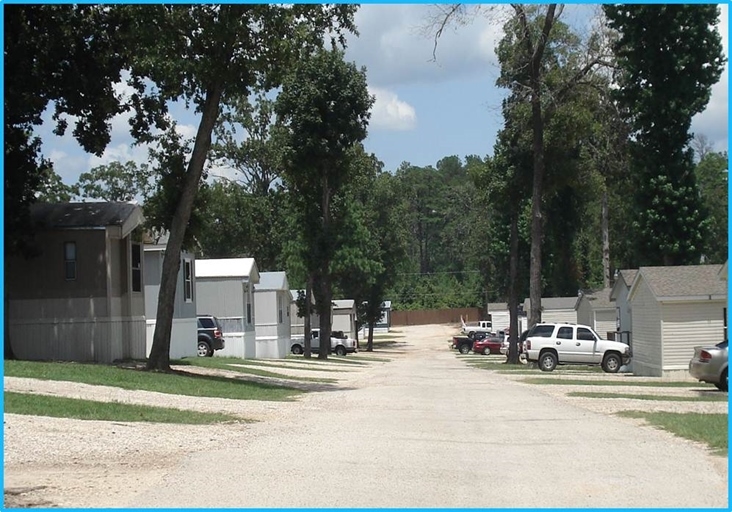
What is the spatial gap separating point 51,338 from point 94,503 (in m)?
22.1

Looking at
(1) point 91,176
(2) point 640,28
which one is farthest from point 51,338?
(1) point 91,176

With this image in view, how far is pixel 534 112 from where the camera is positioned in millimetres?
44500

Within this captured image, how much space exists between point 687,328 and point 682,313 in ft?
1.75

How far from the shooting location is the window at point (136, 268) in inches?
1315

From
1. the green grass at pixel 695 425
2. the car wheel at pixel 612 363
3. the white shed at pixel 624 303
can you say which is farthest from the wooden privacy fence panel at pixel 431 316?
the green grass at pixel 695 425

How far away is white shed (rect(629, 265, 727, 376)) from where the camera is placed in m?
32.5

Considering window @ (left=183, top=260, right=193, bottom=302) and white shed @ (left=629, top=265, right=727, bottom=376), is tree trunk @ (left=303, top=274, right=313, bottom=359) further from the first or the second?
white shed @ (left=629, top=265, right=727, bottom=376)

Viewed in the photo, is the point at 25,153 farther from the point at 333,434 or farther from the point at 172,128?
the point at 333,434

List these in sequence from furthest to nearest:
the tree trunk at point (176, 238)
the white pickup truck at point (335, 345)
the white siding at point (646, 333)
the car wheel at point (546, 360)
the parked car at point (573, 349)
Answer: the white pickup truck at point (335, 345)
the car wheel at point (546, 360)
the parked car at point (573, 349)
the white siding at point (646, 333)
the tree trunk at point (176, 238)

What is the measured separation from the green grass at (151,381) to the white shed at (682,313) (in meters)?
13.2

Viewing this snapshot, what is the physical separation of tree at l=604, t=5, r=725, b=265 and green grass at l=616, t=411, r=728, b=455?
26.7m

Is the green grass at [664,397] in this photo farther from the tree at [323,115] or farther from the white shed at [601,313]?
the tree at [323,115]

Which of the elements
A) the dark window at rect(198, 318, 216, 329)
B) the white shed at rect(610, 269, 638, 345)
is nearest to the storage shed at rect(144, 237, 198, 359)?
the dark window at rect(198, 318, 216, 329)

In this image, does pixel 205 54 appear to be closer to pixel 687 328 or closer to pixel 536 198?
pixel 687 328
